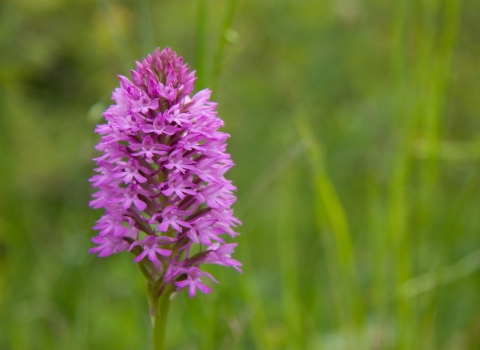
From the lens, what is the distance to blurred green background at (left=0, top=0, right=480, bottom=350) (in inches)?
91.4

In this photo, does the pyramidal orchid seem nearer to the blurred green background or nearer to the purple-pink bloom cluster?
the purple-pink bloom cluster

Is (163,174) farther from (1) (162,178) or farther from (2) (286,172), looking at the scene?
(2) (286,172)

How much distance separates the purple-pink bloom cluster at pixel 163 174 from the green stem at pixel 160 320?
41 millimetres

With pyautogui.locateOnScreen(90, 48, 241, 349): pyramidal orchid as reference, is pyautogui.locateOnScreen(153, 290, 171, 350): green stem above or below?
below

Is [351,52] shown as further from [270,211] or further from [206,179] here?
[206,179]

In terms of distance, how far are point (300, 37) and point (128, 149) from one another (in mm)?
3496

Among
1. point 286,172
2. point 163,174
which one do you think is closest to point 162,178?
point 163,174

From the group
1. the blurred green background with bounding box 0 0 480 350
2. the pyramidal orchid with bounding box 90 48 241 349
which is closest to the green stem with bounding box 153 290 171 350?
the pyramidal orchid with bounding box 90 48 241 349

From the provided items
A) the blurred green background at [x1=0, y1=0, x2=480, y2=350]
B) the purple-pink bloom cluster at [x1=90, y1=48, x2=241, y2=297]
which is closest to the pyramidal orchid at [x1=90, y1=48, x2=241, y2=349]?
the purple-pink bloom cluster at [x1=90, y1=48, x2=241, y2=297]

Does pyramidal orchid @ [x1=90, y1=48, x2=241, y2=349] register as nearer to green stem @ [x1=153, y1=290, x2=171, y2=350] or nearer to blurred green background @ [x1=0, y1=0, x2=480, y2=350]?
green stem @ [x1=153, y1=290, x2=171, y2=350]

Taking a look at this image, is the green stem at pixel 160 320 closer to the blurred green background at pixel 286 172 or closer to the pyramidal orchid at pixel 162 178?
the pyramidal orchid at pixel 162 178

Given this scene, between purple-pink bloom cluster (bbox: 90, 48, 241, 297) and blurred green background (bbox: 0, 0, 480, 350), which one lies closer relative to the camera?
purple-pink bloom cluster (bbox: 90, 48, 241, 297)

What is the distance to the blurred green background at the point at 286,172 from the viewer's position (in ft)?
7.61

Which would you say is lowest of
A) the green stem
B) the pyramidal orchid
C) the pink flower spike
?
the green stem
